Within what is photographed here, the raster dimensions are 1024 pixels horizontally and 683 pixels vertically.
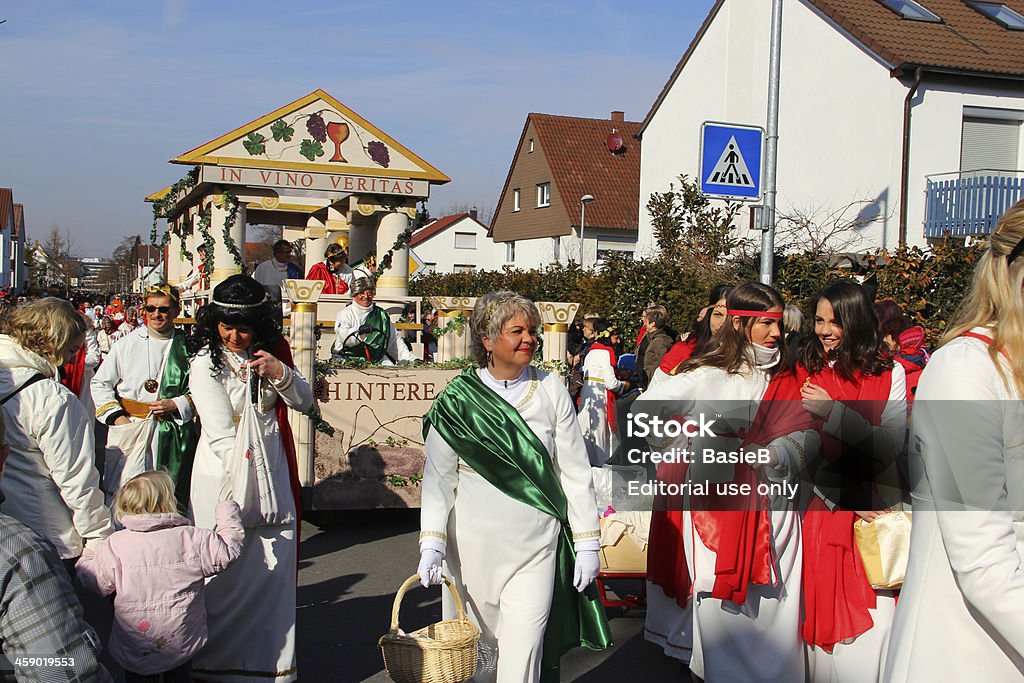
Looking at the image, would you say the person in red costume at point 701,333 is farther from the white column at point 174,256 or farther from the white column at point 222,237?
the white column at point 174,256

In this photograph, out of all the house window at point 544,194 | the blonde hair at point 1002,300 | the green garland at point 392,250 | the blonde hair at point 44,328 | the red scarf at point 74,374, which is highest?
the house window at point 544,194

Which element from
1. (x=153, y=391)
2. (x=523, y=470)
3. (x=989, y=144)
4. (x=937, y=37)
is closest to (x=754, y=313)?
(x=523, y=470)

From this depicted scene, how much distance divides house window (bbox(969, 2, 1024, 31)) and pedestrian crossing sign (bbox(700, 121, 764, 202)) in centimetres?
1771

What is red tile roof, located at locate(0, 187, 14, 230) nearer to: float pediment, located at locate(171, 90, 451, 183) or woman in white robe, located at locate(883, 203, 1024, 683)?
float pediment, located at locate(171, 90, 451, 183)

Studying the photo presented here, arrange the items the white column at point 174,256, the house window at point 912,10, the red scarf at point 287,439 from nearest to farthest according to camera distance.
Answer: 1. the red scarf at point 287,439
2. the white column at point 174,256
3. the house window at point 912,10

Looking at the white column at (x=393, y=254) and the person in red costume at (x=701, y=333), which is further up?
the white column at (x=393, y=254)

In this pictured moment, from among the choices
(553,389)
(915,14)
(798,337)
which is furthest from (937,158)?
(553,389)

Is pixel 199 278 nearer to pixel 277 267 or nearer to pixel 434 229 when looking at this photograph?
pixel 277 267

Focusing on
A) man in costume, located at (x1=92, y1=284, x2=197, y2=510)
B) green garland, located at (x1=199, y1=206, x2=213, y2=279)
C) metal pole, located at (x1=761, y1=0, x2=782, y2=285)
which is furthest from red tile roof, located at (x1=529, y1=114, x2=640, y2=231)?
man in costume, located at (x1=92, y1=284, x2=197, y2=510)

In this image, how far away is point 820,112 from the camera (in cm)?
2222

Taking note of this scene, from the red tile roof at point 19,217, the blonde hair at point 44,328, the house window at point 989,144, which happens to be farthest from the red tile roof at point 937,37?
the red tile roof at point 19,217

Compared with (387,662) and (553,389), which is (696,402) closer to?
(553,389)

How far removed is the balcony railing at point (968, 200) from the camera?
757 inches

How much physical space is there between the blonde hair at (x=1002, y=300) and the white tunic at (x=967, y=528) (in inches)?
1.3
